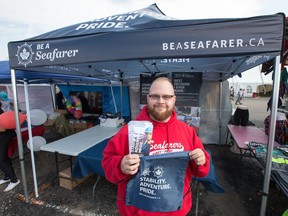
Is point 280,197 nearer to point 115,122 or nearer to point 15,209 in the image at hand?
point 115,122

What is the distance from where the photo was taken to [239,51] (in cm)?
147

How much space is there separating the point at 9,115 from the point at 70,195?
5.33 feet

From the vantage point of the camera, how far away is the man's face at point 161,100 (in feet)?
3.87

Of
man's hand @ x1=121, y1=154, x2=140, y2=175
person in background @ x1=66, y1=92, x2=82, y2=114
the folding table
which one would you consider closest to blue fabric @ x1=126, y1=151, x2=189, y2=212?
man's hand @ x1=121, y1=154, x2=140, y2=175

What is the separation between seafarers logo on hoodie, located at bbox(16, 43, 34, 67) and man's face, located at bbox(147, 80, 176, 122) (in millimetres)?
1815

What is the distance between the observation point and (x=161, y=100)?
1178 mm

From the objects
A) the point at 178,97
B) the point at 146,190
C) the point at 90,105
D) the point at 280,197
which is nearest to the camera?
the point at 146,190

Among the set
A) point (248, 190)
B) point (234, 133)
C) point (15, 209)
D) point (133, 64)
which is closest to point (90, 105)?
point (133, 64)

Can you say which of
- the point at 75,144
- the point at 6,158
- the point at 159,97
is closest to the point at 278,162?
the point at 159,97

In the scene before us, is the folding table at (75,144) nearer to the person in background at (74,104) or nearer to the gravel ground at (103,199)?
the gravel ground at (103,199)

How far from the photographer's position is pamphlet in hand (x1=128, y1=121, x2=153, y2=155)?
3.39ft

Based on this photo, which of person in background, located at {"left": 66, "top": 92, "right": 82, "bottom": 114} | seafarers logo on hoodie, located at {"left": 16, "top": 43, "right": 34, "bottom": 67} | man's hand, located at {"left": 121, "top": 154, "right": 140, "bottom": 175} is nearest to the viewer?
man's hand, located at {"left": 121, "top": 154, "right": 140, "bottom": 175}

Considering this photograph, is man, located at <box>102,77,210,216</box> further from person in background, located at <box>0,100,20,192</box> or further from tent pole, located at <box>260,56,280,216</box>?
person in background, located at <box>0,100,20,192</box>

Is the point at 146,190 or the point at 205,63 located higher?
the point at 205,63
